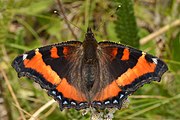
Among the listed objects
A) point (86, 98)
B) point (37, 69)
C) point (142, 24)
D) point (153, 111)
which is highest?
point (142, 24)

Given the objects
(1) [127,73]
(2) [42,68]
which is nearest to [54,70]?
(2) [42,68]

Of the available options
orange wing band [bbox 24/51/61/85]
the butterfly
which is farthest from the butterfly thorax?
orange wing band [bbox 24/51/61/85]

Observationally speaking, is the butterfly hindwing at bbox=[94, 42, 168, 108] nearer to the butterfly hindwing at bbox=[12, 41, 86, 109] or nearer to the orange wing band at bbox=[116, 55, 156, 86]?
the orange wing band at bbox=[116, 55, 156, 86]

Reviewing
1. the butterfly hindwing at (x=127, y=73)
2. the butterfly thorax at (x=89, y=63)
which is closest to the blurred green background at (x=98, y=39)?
the butterfly thorax at (x=89, y=63)

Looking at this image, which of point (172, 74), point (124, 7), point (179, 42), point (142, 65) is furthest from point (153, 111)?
point (142, 65)

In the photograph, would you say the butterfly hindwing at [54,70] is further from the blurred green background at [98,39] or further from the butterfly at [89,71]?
the blurred green background at [98,39]

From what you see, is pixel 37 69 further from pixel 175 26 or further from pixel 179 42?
pixel 175 26

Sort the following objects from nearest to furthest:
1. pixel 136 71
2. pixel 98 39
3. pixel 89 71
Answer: pixel 136 71
pixel 89 71
pixel 98 39

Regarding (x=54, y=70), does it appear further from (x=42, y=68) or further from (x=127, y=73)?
(x=127, y=73)
